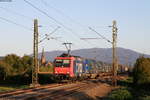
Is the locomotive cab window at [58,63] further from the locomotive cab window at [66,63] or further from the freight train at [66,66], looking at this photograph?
the locomotive cab window at [66,63]

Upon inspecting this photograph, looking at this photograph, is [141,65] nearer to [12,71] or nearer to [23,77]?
[23,77]

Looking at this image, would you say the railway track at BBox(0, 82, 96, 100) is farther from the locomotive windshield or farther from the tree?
the tree

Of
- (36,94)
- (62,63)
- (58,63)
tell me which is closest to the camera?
(36,94)

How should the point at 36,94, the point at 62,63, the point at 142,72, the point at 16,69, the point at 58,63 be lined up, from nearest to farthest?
the point at 36,94 < the point at 62,63 < the point at 58,63 < the point at 142,72 < the point at 16,69

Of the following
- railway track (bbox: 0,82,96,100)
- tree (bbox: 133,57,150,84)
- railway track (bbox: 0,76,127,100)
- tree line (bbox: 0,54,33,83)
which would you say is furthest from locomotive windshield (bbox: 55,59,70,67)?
tree line (bbox: 0,54,33,83)

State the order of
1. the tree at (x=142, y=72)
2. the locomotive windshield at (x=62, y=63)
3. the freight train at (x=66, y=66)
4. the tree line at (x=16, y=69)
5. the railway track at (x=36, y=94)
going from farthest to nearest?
1. the tree line at (x=16, y=69)
2. the tree at (x=142, y=72)
3. the locomotive windshield at (x=62, y=63)
4. the freight train at (x=66, y=66)
5. the railway track at (x=36, y=94)

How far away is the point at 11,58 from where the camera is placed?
6525 centimetres

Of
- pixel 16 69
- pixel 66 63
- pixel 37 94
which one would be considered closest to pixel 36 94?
pixel 37 94

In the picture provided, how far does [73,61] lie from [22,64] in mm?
23132

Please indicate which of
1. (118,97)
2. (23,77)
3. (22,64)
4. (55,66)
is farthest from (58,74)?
(22,64)

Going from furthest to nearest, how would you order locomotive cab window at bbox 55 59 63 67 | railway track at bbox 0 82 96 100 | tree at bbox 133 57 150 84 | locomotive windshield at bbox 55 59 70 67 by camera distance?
1. tree at bbox 133 57 150 84
2. locomotive cab window at bbox 55 59 63 67
3. locomotive windshield at bbox 55 59 70 67
4. railway track at bbox 0 82 96 100

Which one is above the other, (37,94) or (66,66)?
(66,66)

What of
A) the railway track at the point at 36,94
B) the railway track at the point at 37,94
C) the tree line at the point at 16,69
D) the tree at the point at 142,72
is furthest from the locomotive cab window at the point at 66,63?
the tree line at the point at 16,69

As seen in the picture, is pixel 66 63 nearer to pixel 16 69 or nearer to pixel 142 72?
pixel 142 72
